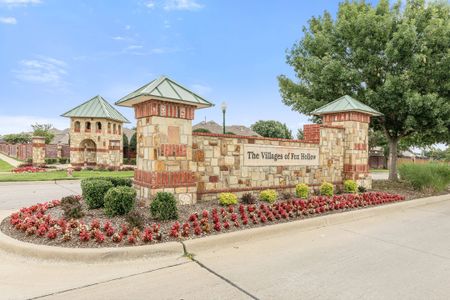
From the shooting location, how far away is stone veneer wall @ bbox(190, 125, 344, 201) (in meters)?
7.63

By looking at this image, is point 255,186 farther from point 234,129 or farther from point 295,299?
point 234,129

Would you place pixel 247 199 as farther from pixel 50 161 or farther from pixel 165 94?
pixel 50 161

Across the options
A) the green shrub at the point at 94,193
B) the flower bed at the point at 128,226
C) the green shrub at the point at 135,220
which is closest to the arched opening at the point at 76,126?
the flower bed at the point at 128,226

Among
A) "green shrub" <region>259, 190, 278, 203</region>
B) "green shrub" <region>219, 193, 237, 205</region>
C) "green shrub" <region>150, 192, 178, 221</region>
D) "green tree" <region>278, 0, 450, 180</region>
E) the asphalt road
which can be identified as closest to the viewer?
the asphalt road

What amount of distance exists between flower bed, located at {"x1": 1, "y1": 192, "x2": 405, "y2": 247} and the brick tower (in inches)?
27.4

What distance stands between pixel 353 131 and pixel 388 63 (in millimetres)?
4035

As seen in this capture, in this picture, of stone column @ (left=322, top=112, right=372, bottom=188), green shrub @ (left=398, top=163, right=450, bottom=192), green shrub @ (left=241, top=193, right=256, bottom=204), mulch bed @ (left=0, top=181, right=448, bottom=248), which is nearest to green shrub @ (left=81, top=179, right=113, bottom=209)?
mulch bed @ (left=0, top=181, right=448, bottom=248)

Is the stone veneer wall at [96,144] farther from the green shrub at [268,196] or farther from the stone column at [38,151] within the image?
the green shrub at [268,196]

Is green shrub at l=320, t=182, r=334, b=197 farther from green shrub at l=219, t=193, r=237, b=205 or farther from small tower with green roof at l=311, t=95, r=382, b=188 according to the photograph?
green shrub at l=219, t=193, r=237, b=205

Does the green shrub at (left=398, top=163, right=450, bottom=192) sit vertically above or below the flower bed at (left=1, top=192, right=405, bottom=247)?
above

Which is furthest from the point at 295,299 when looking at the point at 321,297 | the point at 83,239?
the point at 83,239

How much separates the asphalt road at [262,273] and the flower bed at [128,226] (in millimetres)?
452

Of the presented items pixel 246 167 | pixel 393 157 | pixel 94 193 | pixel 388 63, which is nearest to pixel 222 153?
pixel 246 167

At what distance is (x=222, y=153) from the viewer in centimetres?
791
